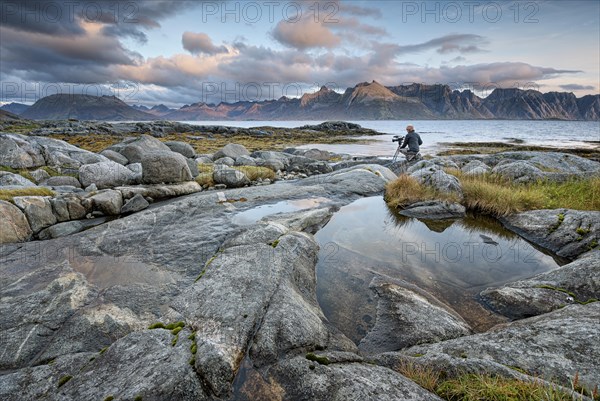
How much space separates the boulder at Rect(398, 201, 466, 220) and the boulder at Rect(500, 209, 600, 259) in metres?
2.03

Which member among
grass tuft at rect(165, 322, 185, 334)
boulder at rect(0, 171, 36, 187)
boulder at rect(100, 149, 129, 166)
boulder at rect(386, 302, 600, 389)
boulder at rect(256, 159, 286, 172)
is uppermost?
boulder at rect(100, 149, 129, 166)

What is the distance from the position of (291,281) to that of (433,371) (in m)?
3.43

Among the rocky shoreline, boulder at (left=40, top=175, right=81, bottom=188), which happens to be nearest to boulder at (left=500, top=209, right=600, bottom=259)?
the rocky shoreline

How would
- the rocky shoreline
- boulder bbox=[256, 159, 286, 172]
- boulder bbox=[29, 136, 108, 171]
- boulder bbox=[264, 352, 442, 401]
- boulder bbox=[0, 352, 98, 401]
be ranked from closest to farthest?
1. boulder bbox=[264, 352, 442, 401]
2. boulder bbox=[0, 352, 98, 401]
3. the rocky shoreline
4. boulder bbox=[29, 136, 108, 171]
5. boulder bbox=[256, 159, 286, 172]

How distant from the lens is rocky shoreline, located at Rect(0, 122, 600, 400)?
3721 millimetres

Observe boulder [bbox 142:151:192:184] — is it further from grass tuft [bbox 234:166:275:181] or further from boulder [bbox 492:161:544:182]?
boulder [bbox 492:161:544:182]

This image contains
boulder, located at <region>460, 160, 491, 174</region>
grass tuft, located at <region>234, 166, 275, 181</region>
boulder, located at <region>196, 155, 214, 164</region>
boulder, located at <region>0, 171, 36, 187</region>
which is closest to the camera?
boulder, located at <region>0, 171, 36, 187</region>

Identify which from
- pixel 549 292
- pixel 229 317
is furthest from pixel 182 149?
pixel 549 292

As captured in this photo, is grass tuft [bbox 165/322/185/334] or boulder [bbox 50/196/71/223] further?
boulder [bbox 50/196/71/223]

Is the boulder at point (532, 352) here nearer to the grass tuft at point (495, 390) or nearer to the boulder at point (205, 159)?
the grass tuft at point (495, 390)

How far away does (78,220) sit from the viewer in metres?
12.2

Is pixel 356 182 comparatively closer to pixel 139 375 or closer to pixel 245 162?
Answer: pixel 245 162

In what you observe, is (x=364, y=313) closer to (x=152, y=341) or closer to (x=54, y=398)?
(x=152, y=341)

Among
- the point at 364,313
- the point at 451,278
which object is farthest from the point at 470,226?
the point at 364,313
